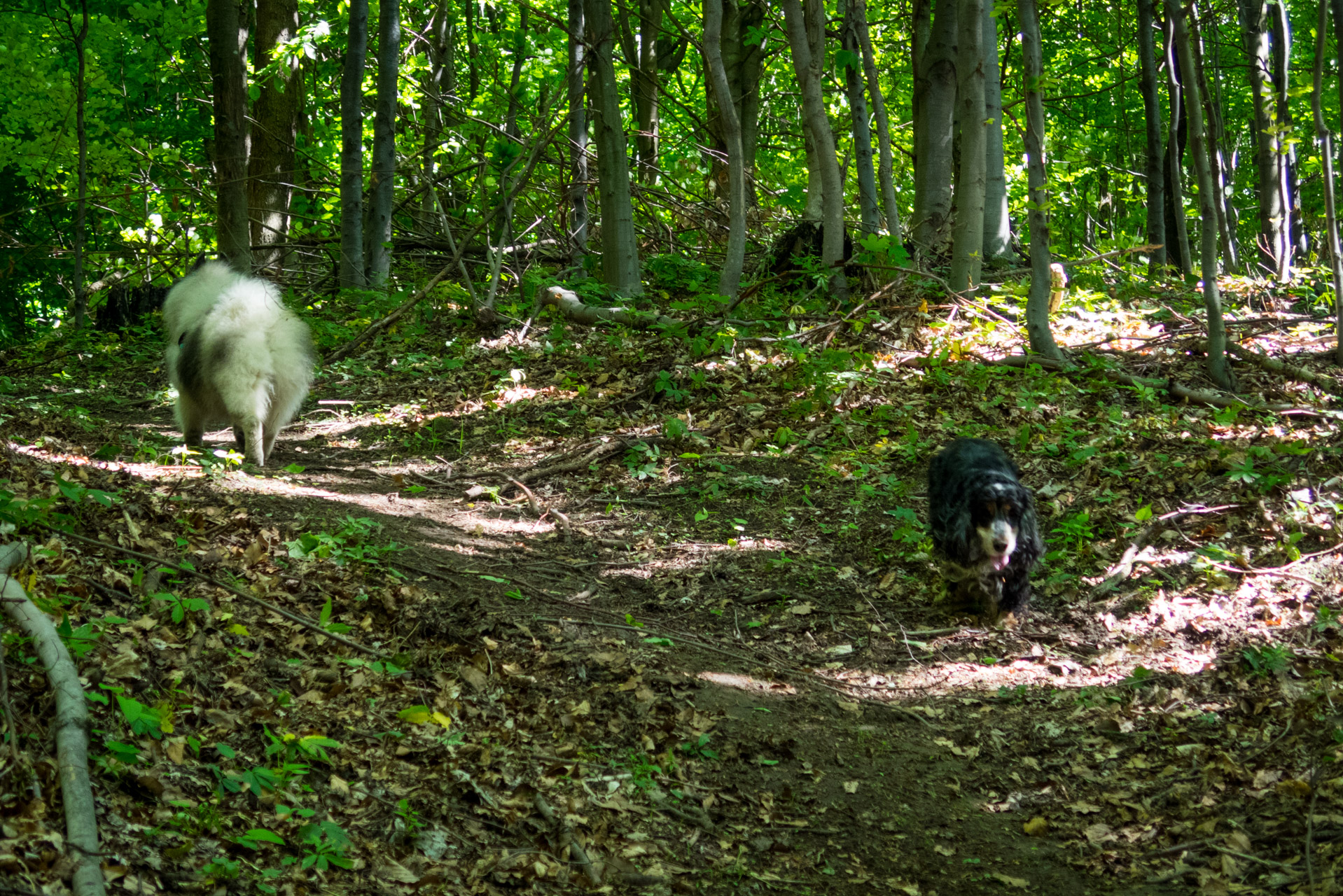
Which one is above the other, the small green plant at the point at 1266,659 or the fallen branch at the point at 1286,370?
the fallen branch at the point at 1286,370

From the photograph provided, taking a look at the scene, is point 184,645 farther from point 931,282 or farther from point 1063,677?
point 931,282

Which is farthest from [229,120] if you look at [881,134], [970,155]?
[970,155]

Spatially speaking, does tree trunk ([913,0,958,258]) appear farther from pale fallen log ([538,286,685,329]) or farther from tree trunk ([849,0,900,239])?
pale fallen log ([538,286,685,329])

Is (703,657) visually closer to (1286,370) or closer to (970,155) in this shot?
(1286,370)

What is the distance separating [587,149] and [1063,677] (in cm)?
1083

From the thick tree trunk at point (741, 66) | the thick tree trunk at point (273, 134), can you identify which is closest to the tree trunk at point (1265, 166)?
the thick tree trunk at point (741, 66)

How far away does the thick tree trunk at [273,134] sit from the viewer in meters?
14.7

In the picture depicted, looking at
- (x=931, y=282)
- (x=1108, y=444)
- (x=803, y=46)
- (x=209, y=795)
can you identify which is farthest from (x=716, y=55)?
(x=209, y=795)

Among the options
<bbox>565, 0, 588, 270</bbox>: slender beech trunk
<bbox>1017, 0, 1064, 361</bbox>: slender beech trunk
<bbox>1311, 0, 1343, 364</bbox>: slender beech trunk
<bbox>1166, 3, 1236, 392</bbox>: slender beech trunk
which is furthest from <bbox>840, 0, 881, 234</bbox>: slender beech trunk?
<bbox>1311, 0, 1343, 364</bbox>: slender beech trunk

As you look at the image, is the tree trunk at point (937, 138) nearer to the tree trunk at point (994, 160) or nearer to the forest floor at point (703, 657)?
the tree trunk at point (994, 160)

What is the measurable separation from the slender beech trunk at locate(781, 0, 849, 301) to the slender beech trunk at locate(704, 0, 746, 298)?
819 mm

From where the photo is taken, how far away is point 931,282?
10.6 m

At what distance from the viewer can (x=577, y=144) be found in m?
13.0

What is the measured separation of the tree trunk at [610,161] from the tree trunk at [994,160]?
4.41 m
